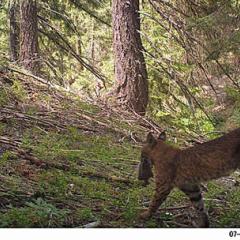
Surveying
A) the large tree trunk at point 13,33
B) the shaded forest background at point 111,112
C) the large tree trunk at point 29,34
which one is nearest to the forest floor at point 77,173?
the shaded forest background at point 111,112

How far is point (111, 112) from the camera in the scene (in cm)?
524

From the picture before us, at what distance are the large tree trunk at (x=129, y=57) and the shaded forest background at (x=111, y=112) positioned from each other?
0.01 meters

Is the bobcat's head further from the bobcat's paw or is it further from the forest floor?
the bobcat's paw

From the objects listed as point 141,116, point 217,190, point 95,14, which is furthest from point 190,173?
point 95,14

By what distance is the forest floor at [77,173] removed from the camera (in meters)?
2.78

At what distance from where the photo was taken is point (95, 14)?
312 inches

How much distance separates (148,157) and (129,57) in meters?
2.64

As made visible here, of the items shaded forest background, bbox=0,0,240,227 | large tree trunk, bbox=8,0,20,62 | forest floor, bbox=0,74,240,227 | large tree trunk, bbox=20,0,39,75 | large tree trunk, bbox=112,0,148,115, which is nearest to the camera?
forest floor, bbox=0,74,240,227

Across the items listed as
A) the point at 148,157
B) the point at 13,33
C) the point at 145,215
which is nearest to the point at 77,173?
the point at 148,157

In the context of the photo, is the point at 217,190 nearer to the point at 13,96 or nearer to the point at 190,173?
the point at 190,173

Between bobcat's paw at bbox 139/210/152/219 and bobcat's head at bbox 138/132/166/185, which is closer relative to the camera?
bobcat's paw at bbox 139/210/152/219

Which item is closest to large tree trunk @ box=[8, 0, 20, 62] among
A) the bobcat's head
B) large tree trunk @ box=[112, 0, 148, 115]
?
large tree trunk @ box=[112, 0, 148, 115]

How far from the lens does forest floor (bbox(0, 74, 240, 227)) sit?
278 cm
